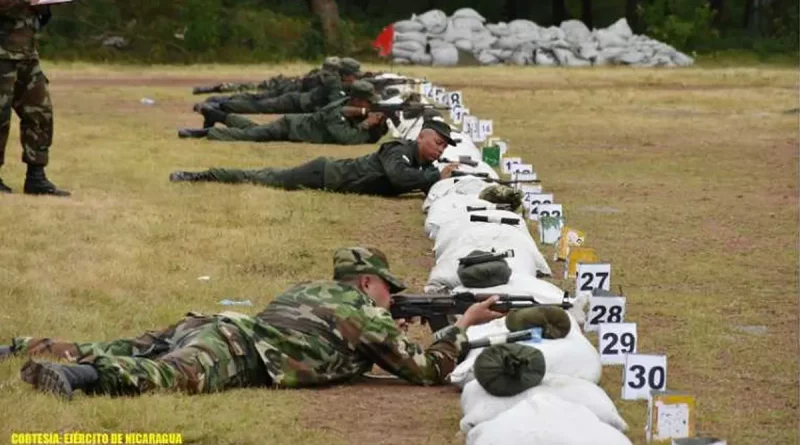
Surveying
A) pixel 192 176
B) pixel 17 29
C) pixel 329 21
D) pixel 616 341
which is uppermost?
pixel 17 29

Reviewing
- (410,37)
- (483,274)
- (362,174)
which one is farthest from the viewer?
(410,37)

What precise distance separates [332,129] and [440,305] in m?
11.3

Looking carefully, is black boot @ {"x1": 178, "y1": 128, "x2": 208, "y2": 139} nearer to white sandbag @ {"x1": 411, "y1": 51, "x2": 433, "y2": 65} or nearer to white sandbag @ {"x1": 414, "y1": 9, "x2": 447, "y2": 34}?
white sandbag @ {"x1": 411, "y1": 51, "x2": 433, "y2": 65}

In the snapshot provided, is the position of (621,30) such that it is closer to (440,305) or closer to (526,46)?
(526,46)

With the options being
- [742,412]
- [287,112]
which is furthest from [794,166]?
[742,412]

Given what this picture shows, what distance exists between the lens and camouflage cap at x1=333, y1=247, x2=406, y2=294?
24.2 feet

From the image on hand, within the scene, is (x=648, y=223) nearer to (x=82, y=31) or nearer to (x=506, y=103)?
(x=506, y=103)

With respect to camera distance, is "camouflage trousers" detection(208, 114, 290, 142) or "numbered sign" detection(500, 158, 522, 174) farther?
"camouflage trousers" detection(208, 114, 290, 142)

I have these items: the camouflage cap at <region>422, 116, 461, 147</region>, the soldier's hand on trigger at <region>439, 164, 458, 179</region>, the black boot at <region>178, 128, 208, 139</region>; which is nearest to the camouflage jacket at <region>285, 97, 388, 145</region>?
the black boot at <region>178, 128, 208, 139</region>

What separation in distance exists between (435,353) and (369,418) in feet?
2.15

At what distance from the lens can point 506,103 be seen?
27.1 metres

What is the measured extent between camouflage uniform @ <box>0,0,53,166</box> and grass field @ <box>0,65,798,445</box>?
0.40 m

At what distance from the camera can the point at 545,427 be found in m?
5.70

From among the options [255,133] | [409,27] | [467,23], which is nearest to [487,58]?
[467,23]
